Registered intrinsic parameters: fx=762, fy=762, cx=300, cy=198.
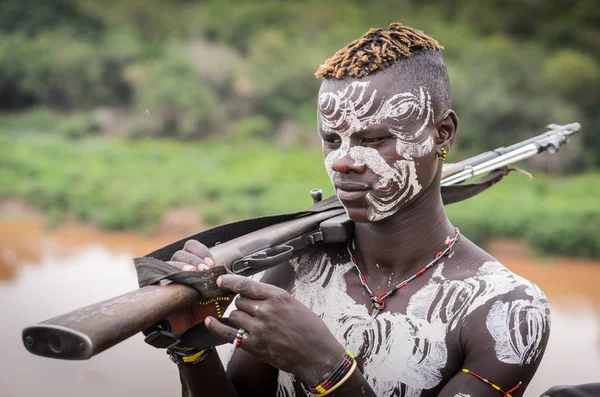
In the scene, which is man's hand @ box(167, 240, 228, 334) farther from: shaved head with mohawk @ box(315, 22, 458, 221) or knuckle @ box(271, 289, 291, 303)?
shaved head with mohawk @ box(315, 22, 458, 221)

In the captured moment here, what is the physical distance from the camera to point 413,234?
101 inches

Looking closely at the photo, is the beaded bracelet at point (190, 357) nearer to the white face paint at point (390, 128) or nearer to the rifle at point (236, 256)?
the rifle at point (236, 256)

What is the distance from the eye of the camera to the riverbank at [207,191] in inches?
510

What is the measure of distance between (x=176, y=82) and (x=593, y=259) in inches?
404

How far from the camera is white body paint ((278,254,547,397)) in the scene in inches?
94.3

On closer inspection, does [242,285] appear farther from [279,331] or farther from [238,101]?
[238,101]

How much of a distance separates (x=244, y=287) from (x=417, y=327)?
687 millimetres

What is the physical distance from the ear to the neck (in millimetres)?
157

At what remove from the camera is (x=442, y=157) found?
255 centimetres

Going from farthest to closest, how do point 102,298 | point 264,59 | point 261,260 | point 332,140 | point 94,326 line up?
point 264,59 < point 102,298 < point 332,140 < point 261,260 < point 94,326

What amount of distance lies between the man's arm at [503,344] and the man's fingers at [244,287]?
65 cm

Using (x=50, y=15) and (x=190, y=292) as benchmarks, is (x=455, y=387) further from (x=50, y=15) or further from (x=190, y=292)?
(x=50, y=15)

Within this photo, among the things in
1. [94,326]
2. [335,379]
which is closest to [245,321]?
[335,379]

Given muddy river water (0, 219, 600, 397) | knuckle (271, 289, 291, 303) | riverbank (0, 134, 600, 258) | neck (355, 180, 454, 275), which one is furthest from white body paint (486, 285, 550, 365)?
riverbank (0, 134, 600, 258)
